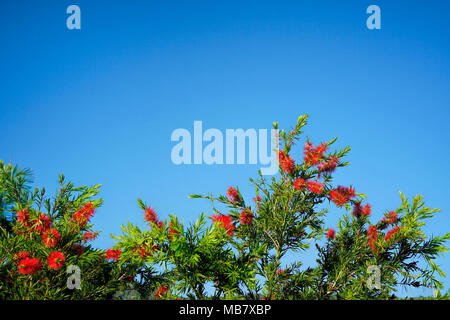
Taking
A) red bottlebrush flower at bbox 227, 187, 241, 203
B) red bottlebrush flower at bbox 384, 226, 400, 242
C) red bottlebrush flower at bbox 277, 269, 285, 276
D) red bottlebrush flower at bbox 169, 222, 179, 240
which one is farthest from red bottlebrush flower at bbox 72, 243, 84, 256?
red bottlebrush flower at bbox 384, 226, 400, 242

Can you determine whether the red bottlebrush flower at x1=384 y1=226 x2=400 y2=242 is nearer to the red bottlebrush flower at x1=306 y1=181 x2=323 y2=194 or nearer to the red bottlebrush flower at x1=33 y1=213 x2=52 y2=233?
the red bottlebrush flower at x1=306 y1=181 x2=323 y2=194

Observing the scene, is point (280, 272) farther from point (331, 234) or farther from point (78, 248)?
point (78, 248)

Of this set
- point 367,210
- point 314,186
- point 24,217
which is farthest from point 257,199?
point 24,217

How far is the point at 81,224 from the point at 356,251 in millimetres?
3633

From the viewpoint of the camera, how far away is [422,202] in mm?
5484

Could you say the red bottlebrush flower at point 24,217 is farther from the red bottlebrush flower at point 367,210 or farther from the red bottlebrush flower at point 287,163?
the red bottlebrush flower at point 367,210

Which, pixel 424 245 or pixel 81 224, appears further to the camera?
pixel 424 245

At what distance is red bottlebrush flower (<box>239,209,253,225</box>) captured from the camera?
6137 mm

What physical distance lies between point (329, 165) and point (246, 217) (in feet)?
4.55

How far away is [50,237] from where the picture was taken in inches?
196

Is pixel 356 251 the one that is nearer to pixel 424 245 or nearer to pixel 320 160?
pixel 424 245

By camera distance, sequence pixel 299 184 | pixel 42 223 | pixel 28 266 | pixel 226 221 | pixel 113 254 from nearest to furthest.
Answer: pixel 28 266 → pixel 42 223 → pixel 113 254 → pixel 299 184 → pixel 226 221
